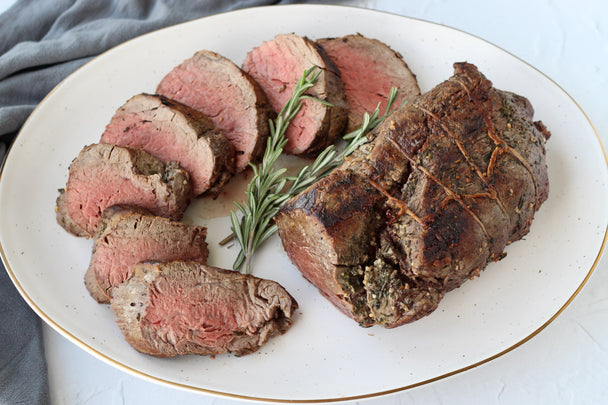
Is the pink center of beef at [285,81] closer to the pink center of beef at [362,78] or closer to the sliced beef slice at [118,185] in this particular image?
the pink center of beef at [362,78]

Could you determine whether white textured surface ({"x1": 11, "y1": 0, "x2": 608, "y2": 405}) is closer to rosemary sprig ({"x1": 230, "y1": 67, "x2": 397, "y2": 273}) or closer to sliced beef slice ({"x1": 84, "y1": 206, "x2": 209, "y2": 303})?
sliced beef slice ({"x1": 84, "y1": 206, "x2": 209, "y2": 303})

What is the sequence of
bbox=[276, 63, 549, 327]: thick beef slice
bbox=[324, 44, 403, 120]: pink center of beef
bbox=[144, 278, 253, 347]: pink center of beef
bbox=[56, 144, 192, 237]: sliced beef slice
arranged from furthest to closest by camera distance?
bbox=[324, 44, 403, 120]: pink center of beef
bbox=[56, 144, 192, 237]: sliced beef slice
bbox=[144, 278, 253, 347]: pink center of beef
bbox=[276, 63, 549, 327]: thick beef slice

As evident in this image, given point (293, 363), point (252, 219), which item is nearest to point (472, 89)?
point (252, 219)

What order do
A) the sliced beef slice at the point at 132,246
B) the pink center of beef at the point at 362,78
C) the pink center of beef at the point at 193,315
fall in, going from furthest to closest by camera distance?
the pink center of beef at the point at 362,78 < the sliced beef slice at the point at 132,246 < the pink center of beef at the point at 193,315

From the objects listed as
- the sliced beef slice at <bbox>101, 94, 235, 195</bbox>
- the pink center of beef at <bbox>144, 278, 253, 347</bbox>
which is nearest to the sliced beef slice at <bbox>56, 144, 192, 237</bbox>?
the sliced beef slice at <bbox>101, 94, 235, 195</bbox>

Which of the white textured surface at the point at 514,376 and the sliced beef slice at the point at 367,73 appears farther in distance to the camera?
the sliced beef slice at the point at 367,73

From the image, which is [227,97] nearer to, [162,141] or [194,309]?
[162,141]

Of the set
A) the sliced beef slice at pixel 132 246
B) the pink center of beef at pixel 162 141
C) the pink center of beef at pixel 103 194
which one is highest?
the pink center of beef at pixel 162 141

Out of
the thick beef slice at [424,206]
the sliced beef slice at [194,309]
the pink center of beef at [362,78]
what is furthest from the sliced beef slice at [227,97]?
the sliced beef slice at [194,309]
